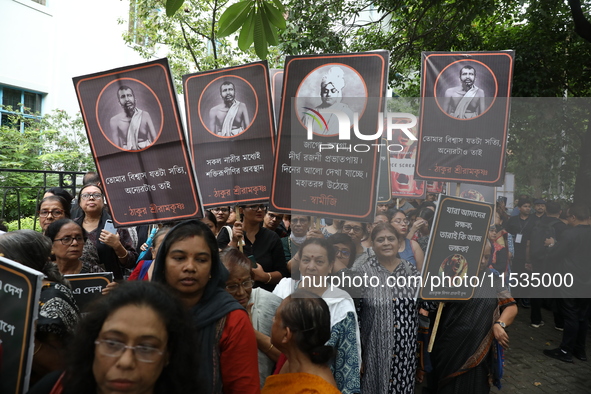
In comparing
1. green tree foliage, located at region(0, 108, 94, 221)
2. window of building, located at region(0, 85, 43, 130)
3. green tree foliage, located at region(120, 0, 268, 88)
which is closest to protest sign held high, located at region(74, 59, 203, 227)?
green tree foliage, located at region(0, 108, 94, 221)

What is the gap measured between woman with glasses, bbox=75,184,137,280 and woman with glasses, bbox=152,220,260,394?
1.99 metres

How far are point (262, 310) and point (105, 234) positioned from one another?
67.8 inches

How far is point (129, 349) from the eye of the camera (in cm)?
154

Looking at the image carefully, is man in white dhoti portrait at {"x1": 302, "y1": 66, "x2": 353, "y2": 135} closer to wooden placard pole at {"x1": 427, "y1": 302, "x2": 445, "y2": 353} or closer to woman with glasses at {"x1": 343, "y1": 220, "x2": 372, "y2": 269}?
woman with glasses at {"x1": 343, "y1": 220, "x2": 372, "y2": 269}

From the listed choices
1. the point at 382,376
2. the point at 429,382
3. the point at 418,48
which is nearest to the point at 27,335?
the point at 382,376

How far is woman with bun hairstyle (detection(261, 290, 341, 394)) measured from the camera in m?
2.31

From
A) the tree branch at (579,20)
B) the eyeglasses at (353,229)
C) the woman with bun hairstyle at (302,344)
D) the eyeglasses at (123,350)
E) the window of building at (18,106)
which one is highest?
the tree branch at (579,20)

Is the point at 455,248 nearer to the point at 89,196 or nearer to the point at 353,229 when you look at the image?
the point at 353,229

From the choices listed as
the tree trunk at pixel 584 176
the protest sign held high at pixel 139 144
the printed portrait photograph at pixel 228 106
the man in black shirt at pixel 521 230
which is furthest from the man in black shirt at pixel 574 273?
the protest sign held high at pixel 139 144

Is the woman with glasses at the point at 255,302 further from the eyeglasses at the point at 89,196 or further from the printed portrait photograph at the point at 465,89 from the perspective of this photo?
the printed portrait photograph at the point at 465,89

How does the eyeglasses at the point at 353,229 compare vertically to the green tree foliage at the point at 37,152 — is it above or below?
below

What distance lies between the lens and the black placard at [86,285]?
2.94 meters

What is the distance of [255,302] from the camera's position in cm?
301

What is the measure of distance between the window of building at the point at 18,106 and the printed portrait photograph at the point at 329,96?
10929 millimetres
